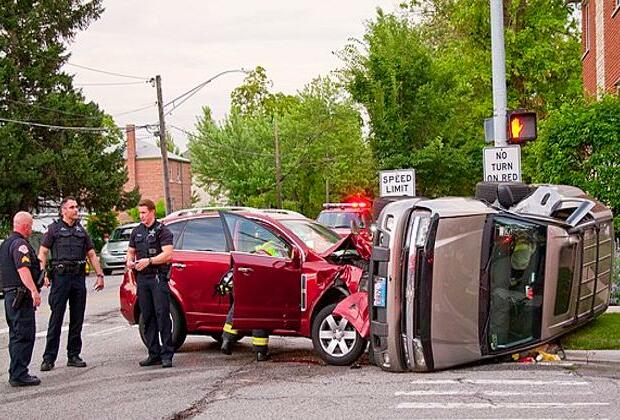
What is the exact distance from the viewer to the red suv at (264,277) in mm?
9977

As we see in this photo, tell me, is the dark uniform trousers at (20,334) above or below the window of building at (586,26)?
below

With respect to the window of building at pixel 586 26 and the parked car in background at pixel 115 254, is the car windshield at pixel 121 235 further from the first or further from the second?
the window of building at pixel 586 26

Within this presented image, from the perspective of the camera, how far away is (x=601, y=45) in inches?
912

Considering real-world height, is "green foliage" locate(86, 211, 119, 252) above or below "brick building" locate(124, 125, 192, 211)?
below

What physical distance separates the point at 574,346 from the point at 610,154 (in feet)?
19.2

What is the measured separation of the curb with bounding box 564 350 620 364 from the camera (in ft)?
31.4

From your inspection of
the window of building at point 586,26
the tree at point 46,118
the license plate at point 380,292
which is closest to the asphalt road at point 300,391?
the license plate at point 380,292

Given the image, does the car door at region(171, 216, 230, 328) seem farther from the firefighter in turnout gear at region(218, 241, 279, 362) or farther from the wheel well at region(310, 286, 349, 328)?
the wheel well at region(310, 286, 349, 328)

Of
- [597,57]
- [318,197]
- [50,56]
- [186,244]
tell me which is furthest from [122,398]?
[318,197]

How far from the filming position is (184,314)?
11.1m

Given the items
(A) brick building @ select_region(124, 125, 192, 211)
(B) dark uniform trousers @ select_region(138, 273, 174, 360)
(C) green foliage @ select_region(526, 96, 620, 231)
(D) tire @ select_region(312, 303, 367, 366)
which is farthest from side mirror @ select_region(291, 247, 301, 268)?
(A) brick building @ select_region(124, 125, 192, 211)

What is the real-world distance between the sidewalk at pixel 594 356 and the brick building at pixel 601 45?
11.2 meters

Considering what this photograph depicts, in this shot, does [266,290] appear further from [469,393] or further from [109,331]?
[109,331]

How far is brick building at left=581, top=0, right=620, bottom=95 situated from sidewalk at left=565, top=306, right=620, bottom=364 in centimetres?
1120
